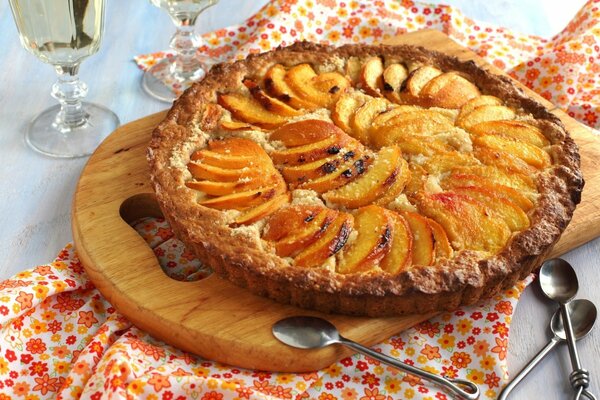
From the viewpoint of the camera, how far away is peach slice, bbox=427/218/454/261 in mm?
2818

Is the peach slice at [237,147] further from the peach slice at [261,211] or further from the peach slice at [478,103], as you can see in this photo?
the peach slice at [478,103]

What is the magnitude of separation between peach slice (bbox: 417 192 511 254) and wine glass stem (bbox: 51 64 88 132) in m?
1.89

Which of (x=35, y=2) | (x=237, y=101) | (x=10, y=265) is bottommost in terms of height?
(x=10, y=265)

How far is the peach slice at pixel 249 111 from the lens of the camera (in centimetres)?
343

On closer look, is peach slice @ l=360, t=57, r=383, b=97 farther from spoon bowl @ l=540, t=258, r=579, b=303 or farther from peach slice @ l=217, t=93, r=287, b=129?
spoon bowl @ l=540, t=258, r=579, b=303

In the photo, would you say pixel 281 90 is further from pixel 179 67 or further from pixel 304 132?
pixel 179 67

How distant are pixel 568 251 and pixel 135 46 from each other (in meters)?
2.81

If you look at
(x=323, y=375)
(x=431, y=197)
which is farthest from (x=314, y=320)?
(x=431, y=197)

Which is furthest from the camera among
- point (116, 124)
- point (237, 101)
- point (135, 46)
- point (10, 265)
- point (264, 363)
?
point (135, 46)

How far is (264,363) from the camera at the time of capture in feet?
8.71

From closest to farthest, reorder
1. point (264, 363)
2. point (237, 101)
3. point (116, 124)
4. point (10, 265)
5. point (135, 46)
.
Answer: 1. point (264, 363)
2. point (10, 265)
3. point (237, 101)
4. point (116, 124)
5. point (135, 46)

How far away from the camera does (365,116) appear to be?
346 centimetres

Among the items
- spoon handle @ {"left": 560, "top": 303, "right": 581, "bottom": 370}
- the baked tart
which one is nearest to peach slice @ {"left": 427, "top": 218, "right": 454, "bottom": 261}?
the baked tart

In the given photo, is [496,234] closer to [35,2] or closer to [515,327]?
[515,327]
